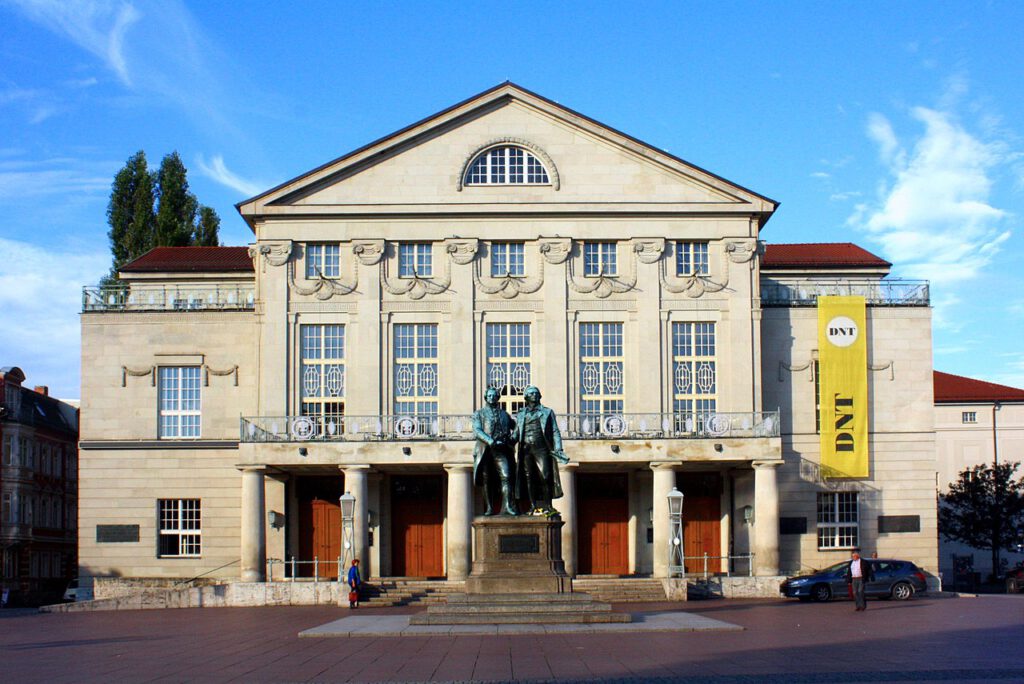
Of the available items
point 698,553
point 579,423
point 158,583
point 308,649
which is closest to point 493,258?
point 579,423

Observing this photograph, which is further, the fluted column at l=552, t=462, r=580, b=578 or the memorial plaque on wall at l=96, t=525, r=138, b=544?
the memorial plaque on wall at l=96, t=525, r=138, b=544

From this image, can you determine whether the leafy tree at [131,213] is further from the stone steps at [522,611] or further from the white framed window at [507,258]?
the stone steps at [522,611]

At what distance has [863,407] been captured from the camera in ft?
166

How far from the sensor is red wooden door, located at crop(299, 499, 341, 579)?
165ft

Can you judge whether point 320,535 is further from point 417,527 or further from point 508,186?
point 508,186

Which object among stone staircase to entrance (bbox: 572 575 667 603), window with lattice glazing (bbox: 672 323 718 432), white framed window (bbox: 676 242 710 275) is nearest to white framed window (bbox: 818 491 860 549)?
window with lattice glazing (bbox: 672 323 718 432)

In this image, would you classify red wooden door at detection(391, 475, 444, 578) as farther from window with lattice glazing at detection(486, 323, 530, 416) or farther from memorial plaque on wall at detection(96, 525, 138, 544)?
memorial plaque on wall at detection(96, 525, 138, 544)

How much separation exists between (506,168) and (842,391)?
15.3 metres

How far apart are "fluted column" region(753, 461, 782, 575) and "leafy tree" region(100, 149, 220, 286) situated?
123 ft

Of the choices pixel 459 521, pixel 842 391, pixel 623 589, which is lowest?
pixel 623 589

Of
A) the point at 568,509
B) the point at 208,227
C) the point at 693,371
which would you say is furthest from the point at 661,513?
the point at 208,227

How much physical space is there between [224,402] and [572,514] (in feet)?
47.9

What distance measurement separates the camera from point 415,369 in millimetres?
49375

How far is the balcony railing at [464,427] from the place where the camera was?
46.2 m
